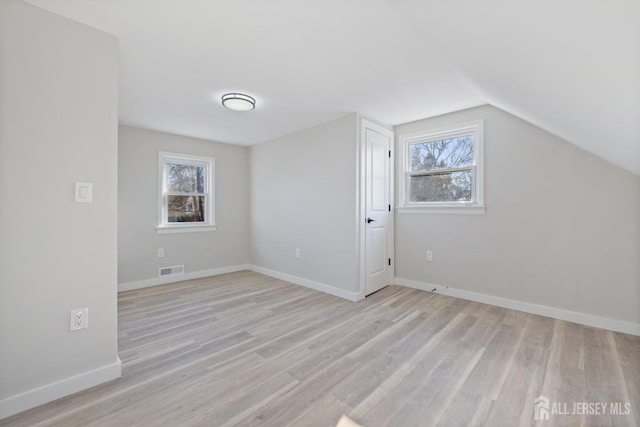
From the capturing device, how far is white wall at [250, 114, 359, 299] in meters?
3.35

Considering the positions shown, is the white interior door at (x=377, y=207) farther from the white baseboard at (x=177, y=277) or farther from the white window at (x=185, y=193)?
the white window at (x=185, y=193)

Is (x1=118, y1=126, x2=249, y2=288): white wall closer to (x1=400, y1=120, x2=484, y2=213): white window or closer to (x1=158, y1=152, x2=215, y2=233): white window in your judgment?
(x1=158, y1=152, x2=215, y2=233): white window

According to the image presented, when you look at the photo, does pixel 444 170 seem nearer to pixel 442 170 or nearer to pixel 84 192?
pixel 442 170

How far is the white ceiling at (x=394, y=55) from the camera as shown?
113 centimetres

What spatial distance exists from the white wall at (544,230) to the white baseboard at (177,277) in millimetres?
3374

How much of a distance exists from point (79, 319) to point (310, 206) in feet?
8.86

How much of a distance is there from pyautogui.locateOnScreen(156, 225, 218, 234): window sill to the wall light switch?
101 inches

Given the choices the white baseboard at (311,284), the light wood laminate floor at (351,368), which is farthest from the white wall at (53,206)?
A: the white baseboard at (311,284)

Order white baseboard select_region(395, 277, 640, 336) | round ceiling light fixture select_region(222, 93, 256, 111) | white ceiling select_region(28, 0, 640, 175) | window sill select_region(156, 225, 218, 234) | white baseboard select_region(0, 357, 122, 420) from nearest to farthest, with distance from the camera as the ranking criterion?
white ceiling select_region(28, 0, 640, 175) → white baseboard select_region(0, 357, 122, 420) → white baseboard select_region(395, 277, 640, 336) → round ceiling light fixture select_region(222, 93, 256, 111) → window sill select_region(156, 225, 218, 234)

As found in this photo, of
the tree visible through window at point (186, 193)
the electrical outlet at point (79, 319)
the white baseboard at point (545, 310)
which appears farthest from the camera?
the tree visible through window at point (186, 193)

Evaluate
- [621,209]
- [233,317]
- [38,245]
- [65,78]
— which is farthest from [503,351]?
[65,78]

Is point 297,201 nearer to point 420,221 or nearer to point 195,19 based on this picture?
point 420,221

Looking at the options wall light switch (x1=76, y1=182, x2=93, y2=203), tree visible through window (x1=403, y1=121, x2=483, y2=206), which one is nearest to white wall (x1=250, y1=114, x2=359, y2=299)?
tree visible through window (x1=403, y1=121, x2=483, y2=206)

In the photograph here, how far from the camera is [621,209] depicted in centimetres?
238
